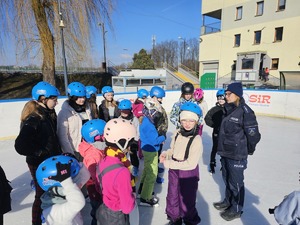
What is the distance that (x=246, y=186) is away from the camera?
3695 millimetres

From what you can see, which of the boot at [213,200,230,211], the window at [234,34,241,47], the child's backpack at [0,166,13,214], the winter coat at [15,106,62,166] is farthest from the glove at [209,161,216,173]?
the window at [234,34,241,47]

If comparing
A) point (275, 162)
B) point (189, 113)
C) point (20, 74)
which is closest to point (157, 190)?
point (189, 113)

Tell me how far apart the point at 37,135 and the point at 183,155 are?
5.21ft

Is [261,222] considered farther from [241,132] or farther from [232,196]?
[241,132]

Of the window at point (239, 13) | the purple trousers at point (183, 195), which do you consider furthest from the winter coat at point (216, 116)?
the window at point (239, 13)

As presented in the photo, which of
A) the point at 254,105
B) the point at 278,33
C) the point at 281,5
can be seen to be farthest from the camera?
the point at 278,33

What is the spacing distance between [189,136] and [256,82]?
66.3ft

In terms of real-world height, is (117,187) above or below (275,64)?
below

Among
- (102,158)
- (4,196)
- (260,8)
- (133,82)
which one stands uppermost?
(260,8)

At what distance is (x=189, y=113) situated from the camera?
2.22 meters

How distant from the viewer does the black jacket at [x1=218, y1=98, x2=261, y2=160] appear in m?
2.45

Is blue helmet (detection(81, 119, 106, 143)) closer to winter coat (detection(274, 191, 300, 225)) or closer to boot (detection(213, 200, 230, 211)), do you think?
winter coat (detection(274, 191, 300, 225))

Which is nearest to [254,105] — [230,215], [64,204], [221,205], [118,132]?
[221,205]

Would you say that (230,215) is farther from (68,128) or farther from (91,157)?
(68,128)
